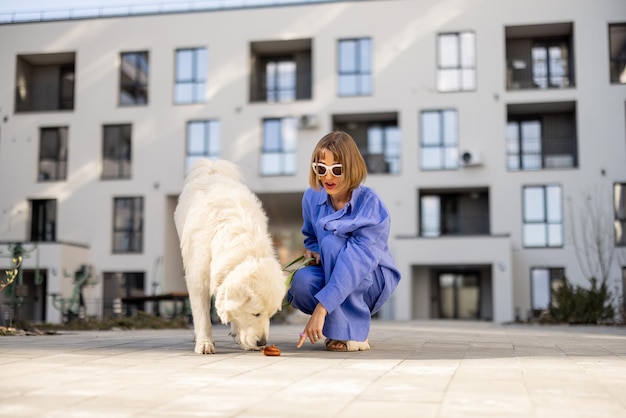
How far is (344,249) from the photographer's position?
5.13 metres

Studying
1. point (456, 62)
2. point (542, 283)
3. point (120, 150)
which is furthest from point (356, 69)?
point (542, 283)

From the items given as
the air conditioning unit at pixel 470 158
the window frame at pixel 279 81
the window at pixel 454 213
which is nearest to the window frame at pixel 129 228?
the window frame at pixel 279 81

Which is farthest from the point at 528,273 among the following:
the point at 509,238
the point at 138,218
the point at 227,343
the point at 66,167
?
the point at 227,343

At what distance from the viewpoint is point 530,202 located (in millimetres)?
23594

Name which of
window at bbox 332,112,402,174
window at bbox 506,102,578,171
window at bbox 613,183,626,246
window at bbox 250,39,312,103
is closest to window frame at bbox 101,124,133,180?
window at bbox 250,39,312,103

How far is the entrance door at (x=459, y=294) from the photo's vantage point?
25.7m

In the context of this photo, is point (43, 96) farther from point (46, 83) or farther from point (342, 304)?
point (342, 304)

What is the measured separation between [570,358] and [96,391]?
10.9 feet

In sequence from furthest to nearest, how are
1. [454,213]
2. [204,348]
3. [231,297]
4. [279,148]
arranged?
[454,213], [279,148], [204,348], [231,297]

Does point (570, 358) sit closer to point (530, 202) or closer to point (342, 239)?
point (342, 239)

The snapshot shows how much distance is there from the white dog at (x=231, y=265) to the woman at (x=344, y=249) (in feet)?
1.19

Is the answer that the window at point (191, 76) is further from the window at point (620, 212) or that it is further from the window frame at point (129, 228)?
the window at point (620, 212)

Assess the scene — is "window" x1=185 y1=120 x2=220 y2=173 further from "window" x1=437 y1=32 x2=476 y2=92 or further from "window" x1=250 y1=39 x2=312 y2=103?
"window" x1=437 y1=32 x2=476 y2=92

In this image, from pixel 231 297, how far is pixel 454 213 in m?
21.5
